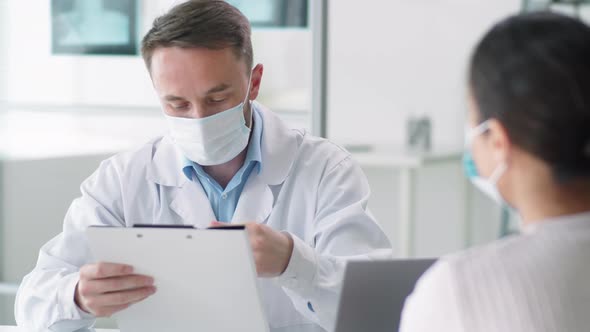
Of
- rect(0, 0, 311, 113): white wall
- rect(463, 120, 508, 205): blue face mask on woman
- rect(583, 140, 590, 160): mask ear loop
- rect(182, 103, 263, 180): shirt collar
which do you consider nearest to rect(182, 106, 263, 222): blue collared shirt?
rect(182, 103, 263, 180): shirt collar

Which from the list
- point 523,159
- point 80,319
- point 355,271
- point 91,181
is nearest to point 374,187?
point 91,181

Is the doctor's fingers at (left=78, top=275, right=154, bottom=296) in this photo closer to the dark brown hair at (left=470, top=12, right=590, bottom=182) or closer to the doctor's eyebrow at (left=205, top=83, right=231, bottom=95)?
the doctor's eyebrow at (left=205, top=83, right=231, bottom=95)

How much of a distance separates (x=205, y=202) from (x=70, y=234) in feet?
0.90

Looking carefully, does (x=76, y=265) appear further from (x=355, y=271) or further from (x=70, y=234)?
(x=355, y=271)

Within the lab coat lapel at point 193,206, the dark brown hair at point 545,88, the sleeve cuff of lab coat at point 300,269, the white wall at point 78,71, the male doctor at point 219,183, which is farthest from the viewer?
the white wall at point 78,71

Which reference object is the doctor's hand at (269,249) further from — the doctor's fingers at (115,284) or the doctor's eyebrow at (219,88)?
the doctor's eyebrow at (219,88)

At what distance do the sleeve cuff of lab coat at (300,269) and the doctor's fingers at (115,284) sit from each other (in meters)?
0.24

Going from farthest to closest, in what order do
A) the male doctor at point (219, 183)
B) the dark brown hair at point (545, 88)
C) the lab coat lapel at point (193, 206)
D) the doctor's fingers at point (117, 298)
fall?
the lab coat lapel at point (193, 206) < the male doctor at point (219, 183) < the doctor's fingers at point (117, 298) < the dark brown hair at point (545, 88)

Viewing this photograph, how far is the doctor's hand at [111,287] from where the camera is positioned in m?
1.37

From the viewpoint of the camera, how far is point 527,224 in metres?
1.03

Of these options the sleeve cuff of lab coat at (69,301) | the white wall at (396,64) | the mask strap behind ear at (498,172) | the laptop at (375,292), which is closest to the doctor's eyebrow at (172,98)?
the sleeve cuff of lab coat at (69,301)

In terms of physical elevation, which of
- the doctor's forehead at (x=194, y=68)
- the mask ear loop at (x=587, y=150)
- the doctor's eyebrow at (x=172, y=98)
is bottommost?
the doctor's eyebrow at (x=172, y=98)

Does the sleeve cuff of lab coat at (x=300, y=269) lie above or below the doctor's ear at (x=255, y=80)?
below

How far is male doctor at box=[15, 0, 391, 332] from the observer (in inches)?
65.6
